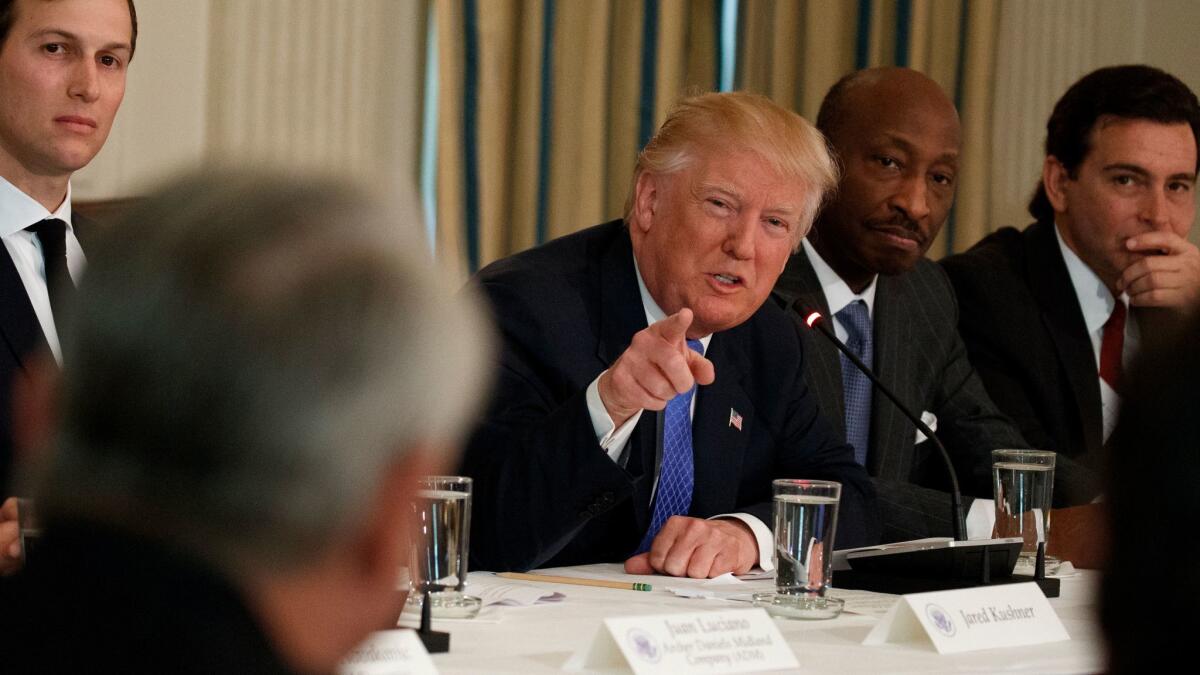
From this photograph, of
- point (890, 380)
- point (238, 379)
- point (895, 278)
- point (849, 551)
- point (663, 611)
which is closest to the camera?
point (238, 379)

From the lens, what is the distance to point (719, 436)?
3.02 m

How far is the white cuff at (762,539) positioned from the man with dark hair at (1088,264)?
63.7 inches

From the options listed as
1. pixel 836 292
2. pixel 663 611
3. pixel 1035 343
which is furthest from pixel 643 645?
pixel 1035 343

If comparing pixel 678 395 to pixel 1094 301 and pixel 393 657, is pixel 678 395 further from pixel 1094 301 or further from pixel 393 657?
pixel 1094 301

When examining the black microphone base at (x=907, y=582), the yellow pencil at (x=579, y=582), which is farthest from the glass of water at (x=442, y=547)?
the black microphone base at (x=907, y=582)

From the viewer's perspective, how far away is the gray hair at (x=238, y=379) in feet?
2.23

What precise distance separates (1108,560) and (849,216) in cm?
338

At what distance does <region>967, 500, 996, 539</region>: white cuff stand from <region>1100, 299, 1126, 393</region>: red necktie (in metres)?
1.17

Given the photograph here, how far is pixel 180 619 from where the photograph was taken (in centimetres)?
68

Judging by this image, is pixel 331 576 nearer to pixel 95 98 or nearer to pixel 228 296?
pixel 228 296

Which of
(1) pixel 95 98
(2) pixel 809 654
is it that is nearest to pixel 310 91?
(1) pixel 95 98

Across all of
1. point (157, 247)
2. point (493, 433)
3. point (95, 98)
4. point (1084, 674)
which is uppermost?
point (95, 98)

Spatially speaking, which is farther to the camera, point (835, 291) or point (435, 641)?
point (835, 291)

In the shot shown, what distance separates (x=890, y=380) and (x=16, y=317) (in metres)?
2.06
